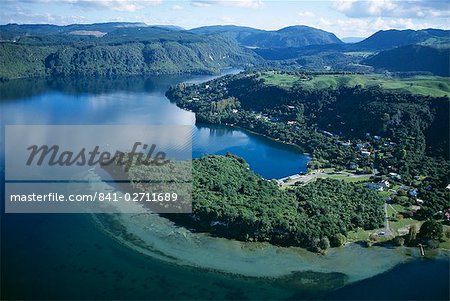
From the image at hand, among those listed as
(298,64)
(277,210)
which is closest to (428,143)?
(277,210)

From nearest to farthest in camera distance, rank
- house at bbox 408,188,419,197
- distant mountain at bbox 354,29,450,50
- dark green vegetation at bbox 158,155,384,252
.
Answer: dark green vegetation at bbox 158,155,384,252 < house at bbox 408,188,419,197 < distant mountain at bbox 354,29,450,50

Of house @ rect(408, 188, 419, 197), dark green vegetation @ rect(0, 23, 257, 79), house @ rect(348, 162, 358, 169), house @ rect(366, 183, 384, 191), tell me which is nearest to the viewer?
house @ rect(408, 188, 419, 197)

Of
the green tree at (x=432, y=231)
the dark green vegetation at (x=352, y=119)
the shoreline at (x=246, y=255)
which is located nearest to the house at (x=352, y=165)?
the dark green vegetation at (x=352, y=119)

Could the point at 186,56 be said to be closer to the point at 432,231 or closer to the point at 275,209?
the point at 275,209

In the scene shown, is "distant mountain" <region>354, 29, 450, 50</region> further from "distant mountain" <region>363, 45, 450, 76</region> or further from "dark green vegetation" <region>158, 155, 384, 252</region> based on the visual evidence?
"dark green vegetation" <region>158, 155, 384, 252</region>

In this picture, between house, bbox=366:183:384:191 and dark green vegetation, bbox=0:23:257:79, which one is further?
dark green vegetation, bbox=0:23:257:79

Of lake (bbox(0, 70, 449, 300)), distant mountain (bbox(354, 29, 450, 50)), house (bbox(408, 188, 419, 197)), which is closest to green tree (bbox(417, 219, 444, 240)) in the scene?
lake (bbox(0, 70, 449, 300))

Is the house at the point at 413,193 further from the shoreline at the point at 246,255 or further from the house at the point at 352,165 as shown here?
the shoreline at the point at 246,255
